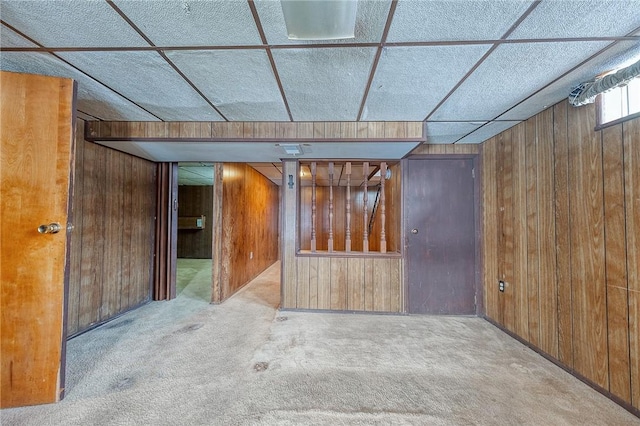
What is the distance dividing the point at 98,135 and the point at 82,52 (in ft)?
4.18

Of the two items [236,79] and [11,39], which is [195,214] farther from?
[236,79]

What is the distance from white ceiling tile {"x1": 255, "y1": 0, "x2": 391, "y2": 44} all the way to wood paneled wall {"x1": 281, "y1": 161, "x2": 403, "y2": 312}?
6.15ft

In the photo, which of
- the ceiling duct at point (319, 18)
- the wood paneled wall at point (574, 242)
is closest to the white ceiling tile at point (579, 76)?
the wood paneled wall at point (574, 242)

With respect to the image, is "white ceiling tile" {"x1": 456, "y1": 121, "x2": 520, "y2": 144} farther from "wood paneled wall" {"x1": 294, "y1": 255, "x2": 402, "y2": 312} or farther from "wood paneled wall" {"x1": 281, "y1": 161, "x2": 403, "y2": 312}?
"wood paneled wall" {"x1": 294, "y1": 255, "x2": 402, "y2": 312}

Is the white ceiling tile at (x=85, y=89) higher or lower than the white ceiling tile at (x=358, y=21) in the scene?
higher

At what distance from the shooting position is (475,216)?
286cm

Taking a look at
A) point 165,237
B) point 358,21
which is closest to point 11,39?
point 358,21

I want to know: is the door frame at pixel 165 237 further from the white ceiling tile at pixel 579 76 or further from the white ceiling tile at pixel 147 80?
the white ceiling tile at pixel 579 76

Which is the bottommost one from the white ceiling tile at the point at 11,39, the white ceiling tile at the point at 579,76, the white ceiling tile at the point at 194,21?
the white ceiling tile at the point at 579,76

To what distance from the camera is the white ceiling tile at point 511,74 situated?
49.4 inches

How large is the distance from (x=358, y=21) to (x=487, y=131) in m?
2.10

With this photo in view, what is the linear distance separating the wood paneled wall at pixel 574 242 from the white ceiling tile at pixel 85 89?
3441mm

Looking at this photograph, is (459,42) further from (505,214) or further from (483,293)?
(483,293)

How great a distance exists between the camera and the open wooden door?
140cm
